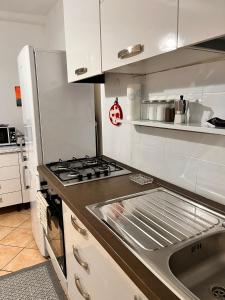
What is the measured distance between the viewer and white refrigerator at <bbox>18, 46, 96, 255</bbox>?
1773 mm

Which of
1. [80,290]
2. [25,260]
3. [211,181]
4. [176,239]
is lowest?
[25,260]

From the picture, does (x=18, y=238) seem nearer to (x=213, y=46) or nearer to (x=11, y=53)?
(x=11, y=53)

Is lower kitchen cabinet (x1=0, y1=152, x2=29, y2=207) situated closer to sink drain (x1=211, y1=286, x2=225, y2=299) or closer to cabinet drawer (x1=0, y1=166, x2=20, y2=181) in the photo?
cabinet drawer (x1=0, y1=166, x2=20, y2=181)

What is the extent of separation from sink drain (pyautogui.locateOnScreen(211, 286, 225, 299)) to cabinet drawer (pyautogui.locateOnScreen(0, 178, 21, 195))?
2.56 meters

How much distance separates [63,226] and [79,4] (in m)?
1.37

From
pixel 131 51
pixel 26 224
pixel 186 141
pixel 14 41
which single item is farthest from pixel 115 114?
pixel 14 41

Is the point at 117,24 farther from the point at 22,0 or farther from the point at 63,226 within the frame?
the point at 22,0

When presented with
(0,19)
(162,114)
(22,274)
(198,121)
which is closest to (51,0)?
(0,19)

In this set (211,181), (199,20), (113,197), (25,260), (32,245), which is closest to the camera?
(199,20)

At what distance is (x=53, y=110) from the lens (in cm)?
187

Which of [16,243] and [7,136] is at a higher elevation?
[7,136]

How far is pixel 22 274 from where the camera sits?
194cm

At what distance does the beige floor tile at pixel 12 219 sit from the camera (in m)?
2.75

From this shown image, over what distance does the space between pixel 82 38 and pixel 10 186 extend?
82.3 inches
